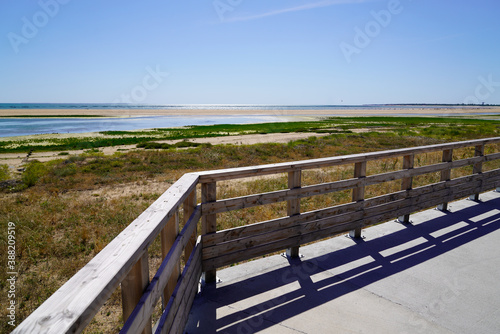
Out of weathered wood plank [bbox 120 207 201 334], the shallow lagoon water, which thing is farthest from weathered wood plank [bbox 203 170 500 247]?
the shallow lagoon water

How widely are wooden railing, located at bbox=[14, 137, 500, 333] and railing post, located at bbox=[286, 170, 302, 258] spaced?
0.04ft

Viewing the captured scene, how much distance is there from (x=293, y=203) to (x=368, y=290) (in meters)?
1.27

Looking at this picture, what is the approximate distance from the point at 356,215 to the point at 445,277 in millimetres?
1316

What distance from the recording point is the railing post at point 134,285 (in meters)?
1.61

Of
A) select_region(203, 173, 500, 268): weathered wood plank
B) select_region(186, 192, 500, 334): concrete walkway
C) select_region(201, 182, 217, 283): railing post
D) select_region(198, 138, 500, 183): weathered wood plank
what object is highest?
select_region(198, 138, 500, 183): weathered wood plank

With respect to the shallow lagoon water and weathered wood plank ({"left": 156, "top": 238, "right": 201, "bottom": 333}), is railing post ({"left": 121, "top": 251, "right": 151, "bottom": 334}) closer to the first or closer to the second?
weathered wood plank ({"left": 156, "top": 238, "right": 201, "bottom": 333})

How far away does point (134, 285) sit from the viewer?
167 cm

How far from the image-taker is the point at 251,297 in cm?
346

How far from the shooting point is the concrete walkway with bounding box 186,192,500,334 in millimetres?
3016

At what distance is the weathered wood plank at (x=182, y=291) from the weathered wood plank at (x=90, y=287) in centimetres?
64

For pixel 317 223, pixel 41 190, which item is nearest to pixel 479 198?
pixel 317 223

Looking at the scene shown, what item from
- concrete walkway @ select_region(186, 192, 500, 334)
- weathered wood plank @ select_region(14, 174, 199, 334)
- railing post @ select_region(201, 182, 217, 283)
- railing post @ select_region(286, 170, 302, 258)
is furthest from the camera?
railing post @ select_region(286, 170, 302, 258)

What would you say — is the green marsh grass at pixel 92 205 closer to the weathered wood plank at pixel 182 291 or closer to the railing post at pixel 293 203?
the weathered wood plank at pixel 182 291

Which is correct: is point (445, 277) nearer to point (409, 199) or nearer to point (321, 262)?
point (321, 262)
